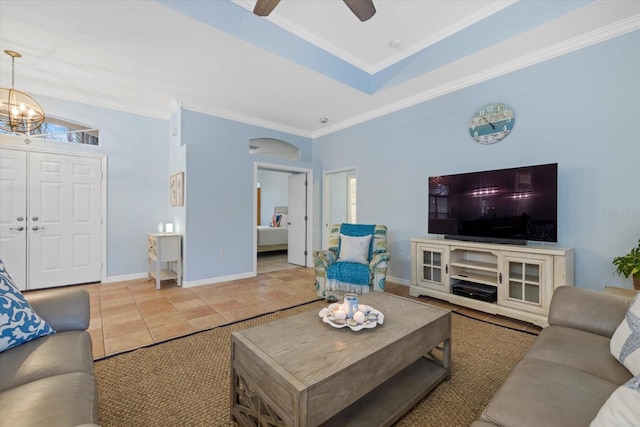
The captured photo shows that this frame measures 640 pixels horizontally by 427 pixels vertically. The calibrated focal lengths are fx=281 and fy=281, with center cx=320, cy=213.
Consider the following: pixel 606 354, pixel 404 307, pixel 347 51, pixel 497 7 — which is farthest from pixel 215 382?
pixel 497 7

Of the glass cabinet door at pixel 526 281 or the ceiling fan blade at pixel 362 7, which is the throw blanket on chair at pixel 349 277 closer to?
the glass cabinet door at pixel 526 281

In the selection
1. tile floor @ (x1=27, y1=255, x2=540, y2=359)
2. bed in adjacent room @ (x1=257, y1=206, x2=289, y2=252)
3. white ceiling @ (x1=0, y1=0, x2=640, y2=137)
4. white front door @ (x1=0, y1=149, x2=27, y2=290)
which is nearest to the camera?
white ceiling @ (x1=0, y1=0, x2=640, y2=137)

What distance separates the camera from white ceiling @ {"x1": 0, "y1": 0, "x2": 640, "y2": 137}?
7.93 feet

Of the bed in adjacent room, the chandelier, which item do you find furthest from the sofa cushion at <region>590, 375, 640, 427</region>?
the bed in adjacent room

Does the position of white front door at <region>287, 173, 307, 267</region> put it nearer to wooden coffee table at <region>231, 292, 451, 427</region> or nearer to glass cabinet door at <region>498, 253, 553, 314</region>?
glass cabinet door at <region>498, 253, 553, 314</region>

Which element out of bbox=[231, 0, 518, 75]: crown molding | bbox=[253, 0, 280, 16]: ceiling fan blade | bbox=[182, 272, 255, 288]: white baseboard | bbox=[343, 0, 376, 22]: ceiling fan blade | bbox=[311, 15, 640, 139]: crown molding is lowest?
bbox=[182, 272, 255, 288]: white baseboard

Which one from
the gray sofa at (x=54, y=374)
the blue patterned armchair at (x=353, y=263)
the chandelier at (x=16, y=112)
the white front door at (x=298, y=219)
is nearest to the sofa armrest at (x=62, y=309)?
the gray sofa at (x=54, y=374)

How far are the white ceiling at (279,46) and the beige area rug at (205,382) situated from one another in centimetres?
275

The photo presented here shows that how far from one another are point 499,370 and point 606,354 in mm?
815

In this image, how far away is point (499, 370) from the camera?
1.96 m

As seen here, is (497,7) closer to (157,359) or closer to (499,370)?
(499,370)

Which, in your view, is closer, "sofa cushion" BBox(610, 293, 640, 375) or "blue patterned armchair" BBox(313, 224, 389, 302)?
"sofa cushion" BBox(610, 293, 640, 375)

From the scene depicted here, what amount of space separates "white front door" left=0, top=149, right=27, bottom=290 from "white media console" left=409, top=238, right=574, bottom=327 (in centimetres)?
521

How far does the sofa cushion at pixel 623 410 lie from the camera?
72cm
